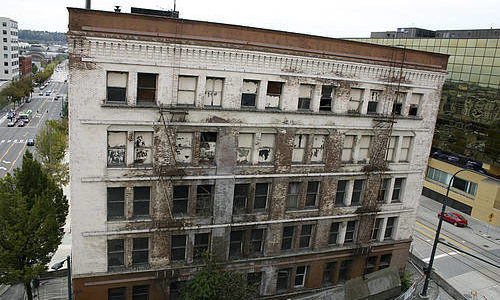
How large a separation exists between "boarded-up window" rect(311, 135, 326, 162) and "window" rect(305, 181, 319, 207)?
179 centimetres

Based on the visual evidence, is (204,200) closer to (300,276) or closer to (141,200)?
(141,200)

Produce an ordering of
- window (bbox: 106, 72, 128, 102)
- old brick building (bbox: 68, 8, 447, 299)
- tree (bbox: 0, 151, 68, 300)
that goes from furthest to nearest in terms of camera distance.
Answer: tree (bbox: 0, 151, 68, 300) → old brick building (bbox: 68, 8, 447, 299) → window (bbox: 106, 72, 128, 102)

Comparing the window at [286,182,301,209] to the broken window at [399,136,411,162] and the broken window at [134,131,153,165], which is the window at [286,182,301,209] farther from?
the broken window at [134,131,153,165]

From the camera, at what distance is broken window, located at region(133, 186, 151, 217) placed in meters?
22.4

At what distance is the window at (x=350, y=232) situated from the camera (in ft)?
95.6

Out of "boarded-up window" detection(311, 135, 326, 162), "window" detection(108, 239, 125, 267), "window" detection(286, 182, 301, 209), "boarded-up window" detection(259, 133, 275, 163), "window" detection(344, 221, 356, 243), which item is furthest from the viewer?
"window" detection(344, 221, 356, 243)

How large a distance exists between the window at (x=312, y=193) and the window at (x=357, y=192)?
3352mm

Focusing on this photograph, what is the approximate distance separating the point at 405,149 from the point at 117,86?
2213cm

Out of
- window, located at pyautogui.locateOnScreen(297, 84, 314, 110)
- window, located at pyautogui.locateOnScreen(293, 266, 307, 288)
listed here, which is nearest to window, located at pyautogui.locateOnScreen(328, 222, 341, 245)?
window, located at pyautogui.locateOnScreen(293, 266, 307, 288)

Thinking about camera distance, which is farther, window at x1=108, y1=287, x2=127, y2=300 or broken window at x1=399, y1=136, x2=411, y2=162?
broken window at x1=399, y1=136, x2=411, y2=162

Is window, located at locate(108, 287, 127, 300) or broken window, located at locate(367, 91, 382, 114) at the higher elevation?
broken window, located at locate(367, 91, 382, 114)

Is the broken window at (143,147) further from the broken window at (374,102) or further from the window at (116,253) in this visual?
the broken window at (374,102)

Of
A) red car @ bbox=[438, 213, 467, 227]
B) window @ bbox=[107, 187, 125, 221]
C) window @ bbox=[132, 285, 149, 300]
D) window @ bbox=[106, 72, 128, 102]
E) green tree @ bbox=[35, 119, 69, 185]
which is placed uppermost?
window @ bbox=[106, 72, 128, 102]

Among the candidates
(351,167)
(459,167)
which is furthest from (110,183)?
(459,167)
